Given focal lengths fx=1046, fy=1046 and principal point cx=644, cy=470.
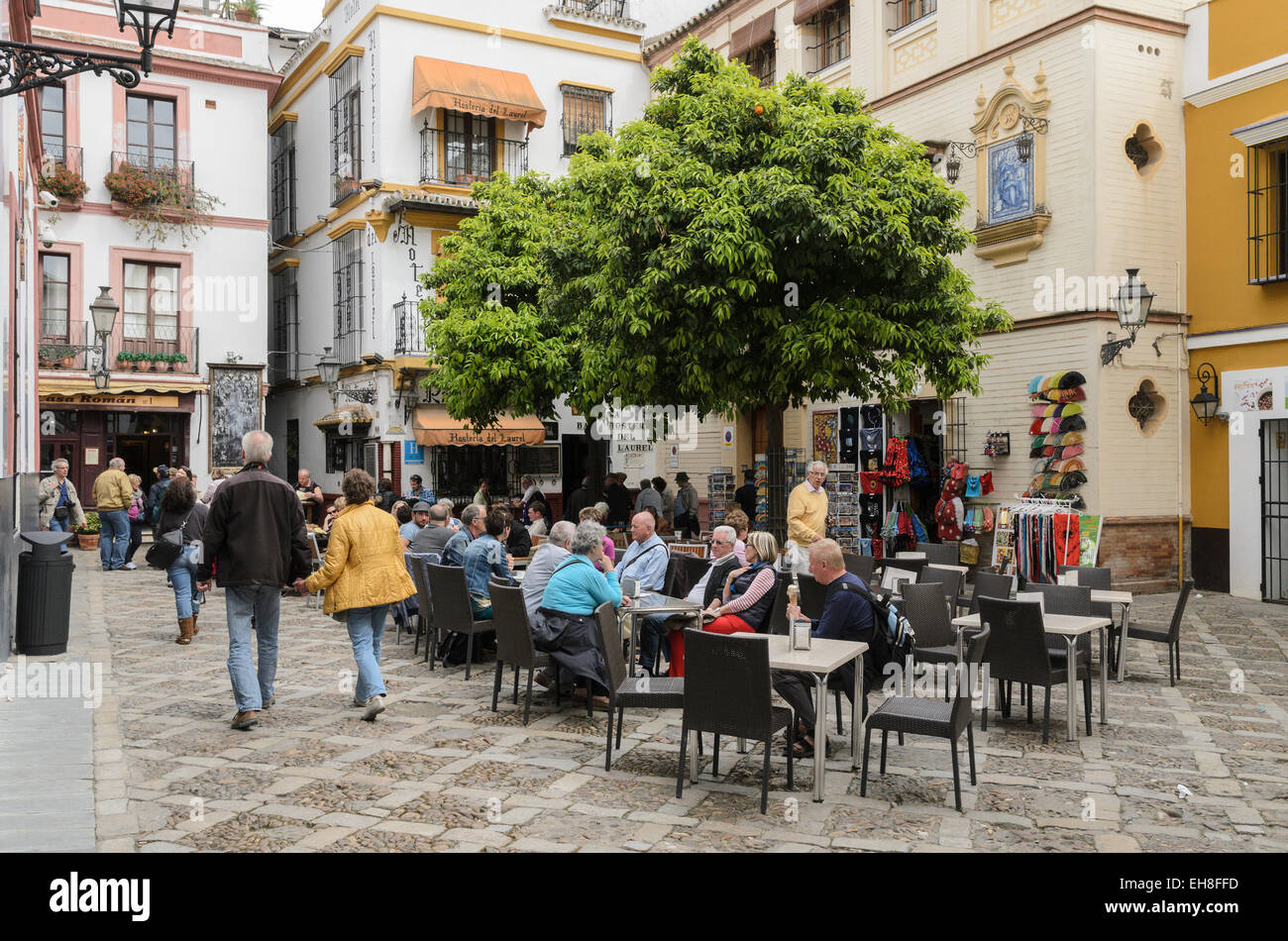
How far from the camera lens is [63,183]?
21.3 metres

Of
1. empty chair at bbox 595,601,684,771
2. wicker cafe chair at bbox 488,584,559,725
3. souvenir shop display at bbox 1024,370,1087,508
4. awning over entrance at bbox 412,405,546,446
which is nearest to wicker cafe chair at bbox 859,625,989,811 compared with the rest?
empty chair at bbox 595,601,684,771

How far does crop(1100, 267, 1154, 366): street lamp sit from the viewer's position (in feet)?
43.9

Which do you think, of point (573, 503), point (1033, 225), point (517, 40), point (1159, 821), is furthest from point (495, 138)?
point (1159, 821)

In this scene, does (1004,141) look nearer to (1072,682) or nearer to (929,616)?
(929,616)

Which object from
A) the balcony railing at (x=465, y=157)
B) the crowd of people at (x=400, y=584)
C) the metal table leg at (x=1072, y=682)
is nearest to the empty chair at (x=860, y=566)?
the crowd of people at (x=400, y=584)

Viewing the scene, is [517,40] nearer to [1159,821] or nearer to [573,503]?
[573,503]

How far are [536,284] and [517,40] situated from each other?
8.27m

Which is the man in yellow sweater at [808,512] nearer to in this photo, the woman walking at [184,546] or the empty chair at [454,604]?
the empty chair at [454,604]

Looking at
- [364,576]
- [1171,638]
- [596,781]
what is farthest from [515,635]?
[1171,638]

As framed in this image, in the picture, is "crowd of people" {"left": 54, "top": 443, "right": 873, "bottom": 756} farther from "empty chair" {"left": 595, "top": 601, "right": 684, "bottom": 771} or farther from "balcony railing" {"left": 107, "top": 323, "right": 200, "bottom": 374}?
"balcony railing" {"left": 107, "top": 323, "right": 200, "bottom": 374}

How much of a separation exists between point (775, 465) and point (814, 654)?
7025 mm

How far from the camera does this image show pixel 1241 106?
1403 centimetres

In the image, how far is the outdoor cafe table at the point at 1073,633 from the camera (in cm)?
714

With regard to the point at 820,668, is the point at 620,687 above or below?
below
